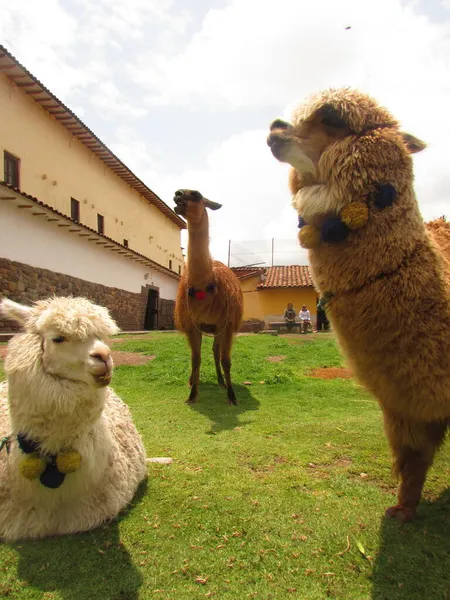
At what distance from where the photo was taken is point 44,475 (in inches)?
83.4

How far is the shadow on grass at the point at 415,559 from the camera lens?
1.73 meters

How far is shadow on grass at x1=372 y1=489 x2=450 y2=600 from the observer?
5.67ft

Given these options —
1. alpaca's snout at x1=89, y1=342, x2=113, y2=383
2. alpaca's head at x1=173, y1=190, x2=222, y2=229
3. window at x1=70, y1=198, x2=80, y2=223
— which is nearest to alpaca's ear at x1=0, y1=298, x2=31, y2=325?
alpaca's snout at x1=89, y1=342, x2=113, y2=383

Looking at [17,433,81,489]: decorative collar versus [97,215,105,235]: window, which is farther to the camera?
[97,215,105,235]: window

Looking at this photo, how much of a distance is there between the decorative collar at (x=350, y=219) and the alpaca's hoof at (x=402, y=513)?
1567 millimetres

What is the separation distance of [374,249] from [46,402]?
5.89 feet

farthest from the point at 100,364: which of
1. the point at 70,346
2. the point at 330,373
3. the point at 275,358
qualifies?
the point at 275,358

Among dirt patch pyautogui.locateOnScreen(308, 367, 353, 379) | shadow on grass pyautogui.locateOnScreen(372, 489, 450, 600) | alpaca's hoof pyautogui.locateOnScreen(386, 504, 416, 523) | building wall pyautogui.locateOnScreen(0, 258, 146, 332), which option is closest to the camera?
shadow on grass pyautogui.locateOnScreen(372, 489, 450, 600)

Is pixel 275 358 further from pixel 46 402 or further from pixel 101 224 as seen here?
pixel 101 224

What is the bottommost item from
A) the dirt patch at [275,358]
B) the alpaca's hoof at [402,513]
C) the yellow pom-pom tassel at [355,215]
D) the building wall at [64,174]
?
the alpaca's hoof at [402,513]

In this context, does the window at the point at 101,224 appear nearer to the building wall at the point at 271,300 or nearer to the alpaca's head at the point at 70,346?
the building wall at the point at 271,300

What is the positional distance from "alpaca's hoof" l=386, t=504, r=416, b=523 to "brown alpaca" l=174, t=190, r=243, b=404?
11.5 feet

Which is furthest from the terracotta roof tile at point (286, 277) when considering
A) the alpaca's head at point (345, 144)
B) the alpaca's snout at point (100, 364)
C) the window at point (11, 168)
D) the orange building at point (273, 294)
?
the alpaca's snout at point (100, 364)

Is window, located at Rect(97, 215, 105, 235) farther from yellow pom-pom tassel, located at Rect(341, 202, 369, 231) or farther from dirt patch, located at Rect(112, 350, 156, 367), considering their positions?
yellow pom-pom tassel, located at Rect(341, 202, 369, 231)
